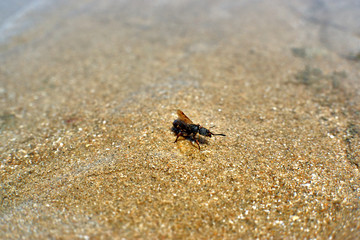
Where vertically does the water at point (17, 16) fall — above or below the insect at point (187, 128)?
above

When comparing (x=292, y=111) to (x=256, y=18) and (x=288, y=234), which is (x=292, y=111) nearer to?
(x=288, y=234)

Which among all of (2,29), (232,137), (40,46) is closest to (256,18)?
(232,137)

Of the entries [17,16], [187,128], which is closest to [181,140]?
[187,128]

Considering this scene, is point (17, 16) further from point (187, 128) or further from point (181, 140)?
point (187, 128)

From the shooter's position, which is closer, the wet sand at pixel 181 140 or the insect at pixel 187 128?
the wet sand at pixel 181 140

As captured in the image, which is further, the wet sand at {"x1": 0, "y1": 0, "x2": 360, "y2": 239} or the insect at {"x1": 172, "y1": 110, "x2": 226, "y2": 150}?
the insect at {"x1": 172, "y1": 110, "x2": 226, "y2": 150}

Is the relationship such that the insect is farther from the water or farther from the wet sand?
the water

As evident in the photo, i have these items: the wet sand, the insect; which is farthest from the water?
the insect

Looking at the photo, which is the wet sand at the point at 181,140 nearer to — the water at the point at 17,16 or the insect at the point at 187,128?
the insect at the point at 187,128

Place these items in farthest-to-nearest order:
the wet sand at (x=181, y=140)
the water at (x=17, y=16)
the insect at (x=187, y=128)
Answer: the water at (x=17, y=16)
the insect at (x=187, y=128)
the wet sand at (x=181, y=140)

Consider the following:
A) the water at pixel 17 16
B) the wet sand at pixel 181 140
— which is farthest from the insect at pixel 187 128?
the water at pixel 17 16
